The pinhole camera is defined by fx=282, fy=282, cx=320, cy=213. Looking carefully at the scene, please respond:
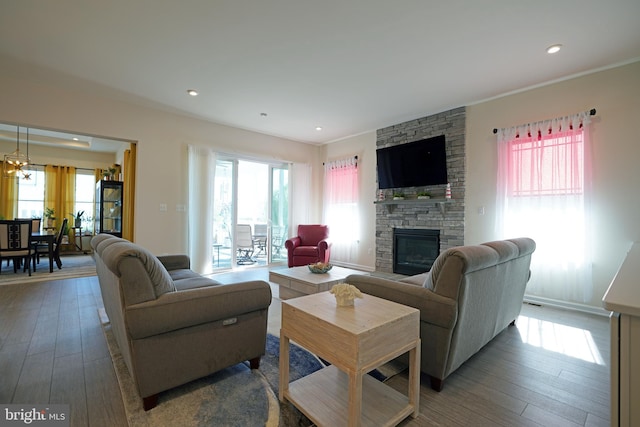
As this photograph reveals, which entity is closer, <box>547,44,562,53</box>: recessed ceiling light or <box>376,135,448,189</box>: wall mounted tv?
<box>547,44,562,53</box>: recessed ceiling light

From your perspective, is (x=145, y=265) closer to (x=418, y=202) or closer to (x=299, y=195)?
(x=418, y=202)

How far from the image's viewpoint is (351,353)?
127 cm

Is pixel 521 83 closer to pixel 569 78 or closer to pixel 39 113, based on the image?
pixel 569 78

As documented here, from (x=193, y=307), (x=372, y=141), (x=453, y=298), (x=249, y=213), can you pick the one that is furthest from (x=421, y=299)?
(x=249, y=213)

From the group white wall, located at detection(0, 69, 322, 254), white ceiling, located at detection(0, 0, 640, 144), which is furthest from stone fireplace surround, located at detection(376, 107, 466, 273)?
white wall, located at detection(0, 69, 322, 254)

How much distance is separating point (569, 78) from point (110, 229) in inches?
331

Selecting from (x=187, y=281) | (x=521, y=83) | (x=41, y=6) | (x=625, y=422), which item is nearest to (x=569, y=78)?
(x=521, y=83)

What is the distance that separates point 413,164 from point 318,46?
277 centimetres

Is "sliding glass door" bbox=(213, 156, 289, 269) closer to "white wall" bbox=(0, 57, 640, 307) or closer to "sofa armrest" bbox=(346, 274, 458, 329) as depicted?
"white wall" bbox=(0, 57, 640, 307)

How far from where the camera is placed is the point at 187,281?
2482 mm

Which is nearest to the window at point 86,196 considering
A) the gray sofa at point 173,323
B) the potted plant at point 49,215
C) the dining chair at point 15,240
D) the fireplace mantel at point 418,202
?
the potted plant at point 49,215

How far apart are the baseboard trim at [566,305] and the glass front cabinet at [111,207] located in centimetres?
708

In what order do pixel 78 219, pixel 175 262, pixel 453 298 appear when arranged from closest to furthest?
pixel 453 298 → pixel 175 262 → pixel 78 219

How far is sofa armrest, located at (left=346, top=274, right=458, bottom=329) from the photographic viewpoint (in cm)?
168
